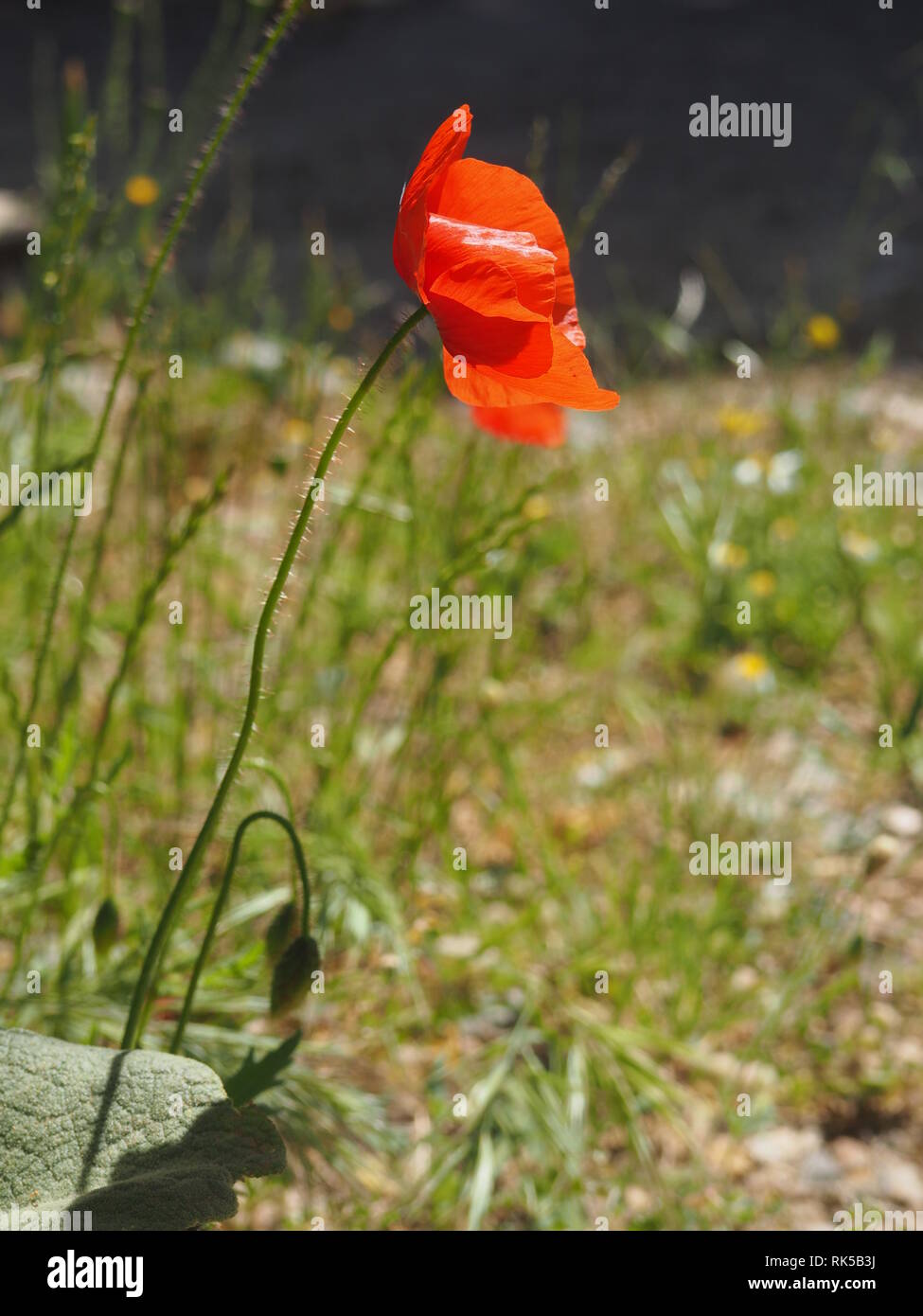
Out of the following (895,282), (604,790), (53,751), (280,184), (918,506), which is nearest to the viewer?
(53,751)

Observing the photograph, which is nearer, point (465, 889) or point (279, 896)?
point (279, 896)

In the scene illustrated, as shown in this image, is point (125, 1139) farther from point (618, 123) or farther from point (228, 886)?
point (618, 123)

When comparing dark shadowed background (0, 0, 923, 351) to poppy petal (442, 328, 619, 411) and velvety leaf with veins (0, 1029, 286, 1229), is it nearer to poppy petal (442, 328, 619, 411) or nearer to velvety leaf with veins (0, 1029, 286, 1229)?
poppy petal (442, 328, 619, 411)

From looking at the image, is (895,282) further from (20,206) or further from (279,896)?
(279,896)

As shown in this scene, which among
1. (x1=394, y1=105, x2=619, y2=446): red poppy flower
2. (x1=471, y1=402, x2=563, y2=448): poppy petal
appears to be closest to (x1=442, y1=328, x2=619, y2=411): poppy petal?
(x1=394, y1=105, x2=619, y2=446): red poppy flower

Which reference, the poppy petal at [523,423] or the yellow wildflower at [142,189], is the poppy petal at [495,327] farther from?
the yellow wildflower at [142,189]

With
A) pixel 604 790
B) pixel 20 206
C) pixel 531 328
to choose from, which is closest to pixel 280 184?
pixel 20 206

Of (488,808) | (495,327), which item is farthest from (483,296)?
(488,808)
